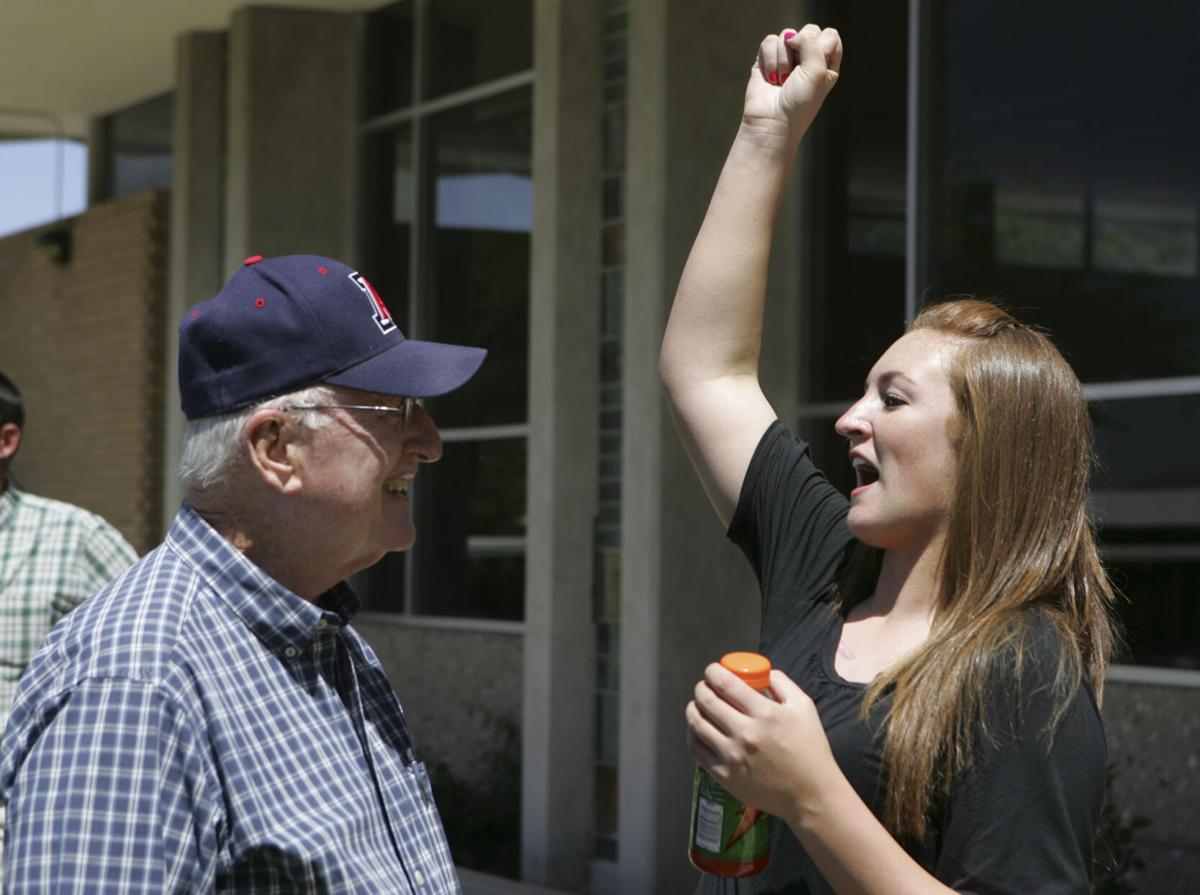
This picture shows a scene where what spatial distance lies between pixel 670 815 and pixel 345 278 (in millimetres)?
5021

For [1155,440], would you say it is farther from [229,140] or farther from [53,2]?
[53,2]

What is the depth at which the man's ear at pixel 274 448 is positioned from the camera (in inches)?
81.7

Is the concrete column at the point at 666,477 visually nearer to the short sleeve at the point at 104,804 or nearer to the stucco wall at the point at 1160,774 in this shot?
the stucco wall at the point at 1160,774

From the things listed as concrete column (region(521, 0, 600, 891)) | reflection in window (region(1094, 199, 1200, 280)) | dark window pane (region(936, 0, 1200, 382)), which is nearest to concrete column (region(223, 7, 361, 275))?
concrete column (region(521, 0, 600, 891))

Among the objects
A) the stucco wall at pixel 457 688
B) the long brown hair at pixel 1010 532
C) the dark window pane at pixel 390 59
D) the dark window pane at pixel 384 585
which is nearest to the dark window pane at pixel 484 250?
the dark window pane at pixel 390 59

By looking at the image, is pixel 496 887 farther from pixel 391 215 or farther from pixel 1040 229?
pixel 391 215

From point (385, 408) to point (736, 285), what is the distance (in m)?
0.75

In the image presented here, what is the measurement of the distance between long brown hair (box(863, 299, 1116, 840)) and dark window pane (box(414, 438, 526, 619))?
6224mm

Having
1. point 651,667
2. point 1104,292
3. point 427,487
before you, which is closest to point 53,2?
point 427,487

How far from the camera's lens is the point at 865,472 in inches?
98.4

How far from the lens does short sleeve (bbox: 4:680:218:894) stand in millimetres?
1729

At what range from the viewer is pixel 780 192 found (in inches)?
109

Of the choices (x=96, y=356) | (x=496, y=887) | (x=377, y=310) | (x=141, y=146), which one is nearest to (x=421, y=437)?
(x=377, y=310)

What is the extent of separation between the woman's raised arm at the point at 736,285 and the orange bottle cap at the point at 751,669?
1.80 feet
